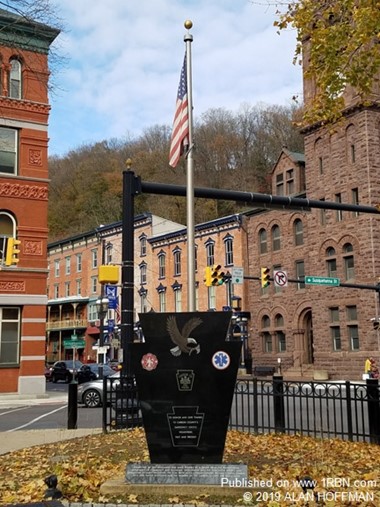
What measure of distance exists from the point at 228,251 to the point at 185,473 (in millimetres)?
42758

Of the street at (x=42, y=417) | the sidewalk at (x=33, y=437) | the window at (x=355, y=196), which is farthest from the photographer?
the window at (x=355, y=196)

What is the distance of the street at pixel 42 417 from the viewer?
1727cm

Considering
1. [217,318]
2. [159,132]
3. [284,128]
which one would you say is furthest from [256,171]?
[217,318]

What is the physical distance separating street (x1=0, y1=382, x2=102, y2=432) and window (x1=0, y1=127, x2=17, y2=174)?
37.8ft

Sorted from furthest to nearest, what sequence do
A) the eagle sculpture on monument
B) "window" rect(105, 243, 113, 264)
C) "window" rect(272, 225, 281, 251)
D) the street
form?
"window" rect(105, 243, 113, 264) → "window" rect(272, 225, 281, 251) → the street → the eagle sculpture on monument

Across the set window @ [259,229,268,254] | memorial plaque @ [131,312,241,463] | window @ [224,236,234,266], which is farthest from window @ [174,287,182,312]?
memorial plaque @ [131,312,241,463]

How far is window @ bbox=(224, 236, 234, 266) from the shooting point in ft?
163

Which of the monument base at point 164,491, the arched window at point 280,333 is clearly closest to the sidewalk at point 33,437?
the monument base at point 164,491

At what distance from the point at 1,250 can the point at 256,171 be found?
2144 inches

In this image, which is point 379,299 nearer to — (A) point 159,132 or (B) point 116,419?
(B) point 116,419

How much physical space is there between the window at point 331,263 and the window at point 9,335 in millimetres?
21130

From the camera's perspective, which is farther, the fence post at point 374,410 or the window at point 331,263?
the window at point 331,263

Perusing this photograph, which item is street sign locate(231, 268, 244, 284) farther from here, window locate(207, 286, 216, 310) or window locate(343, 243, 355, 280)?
window locate(207, 286, 216, 310)

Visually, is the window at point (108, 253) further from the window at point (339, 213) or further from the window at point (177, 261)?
the window at point (339, 213)
